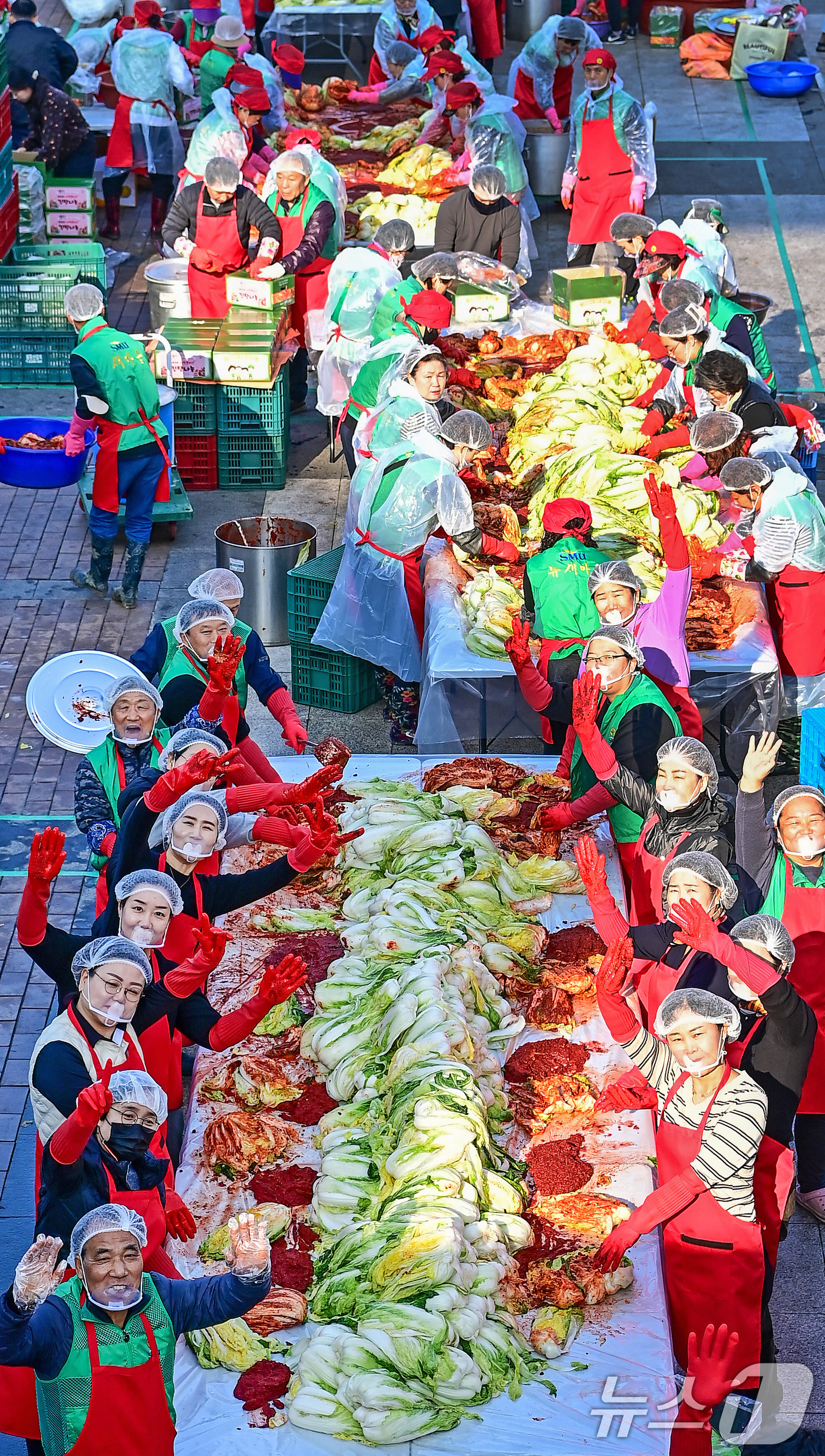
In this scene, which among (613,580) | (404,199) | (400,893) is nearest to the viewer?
(400,893)

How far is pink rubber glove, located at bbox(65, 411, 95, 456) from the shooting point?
33.3ft

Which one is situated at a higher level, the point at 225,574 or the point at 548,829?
the point at 225,574

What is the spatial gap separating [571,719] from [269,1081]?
2.47 m

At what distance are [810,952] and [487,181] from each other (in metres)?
8.28

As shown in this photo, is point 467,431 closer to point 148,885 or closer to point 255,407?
point 255,407

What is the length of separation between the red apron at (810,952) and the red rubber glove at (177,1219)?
6.99ft

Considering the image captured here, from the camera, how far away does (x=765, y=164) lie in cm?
1806

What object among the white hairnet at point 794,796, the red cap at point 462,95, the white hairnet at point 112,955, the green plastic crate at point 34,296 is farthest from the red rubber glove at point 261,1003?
the red cap at point 462,95

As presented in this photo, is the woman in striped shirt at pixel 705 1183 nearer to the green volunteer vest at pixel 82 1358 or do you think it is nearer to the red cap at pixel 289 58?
the green volunteer vest at pixel 82 1358

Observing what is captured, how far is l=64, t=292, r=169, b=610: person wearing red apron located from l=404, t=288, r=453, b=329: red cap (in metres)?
1.78

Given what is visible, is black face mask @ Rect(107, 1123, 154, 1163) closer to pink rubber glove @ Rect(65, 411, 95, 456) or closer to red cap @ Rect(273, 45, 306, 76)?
pink rubber glove @ Rect(65, 411, 95, 456)

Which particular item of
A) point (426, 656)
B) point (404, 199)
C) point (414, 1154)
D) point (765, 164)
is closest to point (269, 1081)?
point (414, 1154)

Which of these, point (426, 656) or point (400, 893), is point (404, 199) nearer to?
point (426, 656)

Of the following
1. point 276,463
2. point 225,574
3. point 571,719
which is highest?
point 225,574
